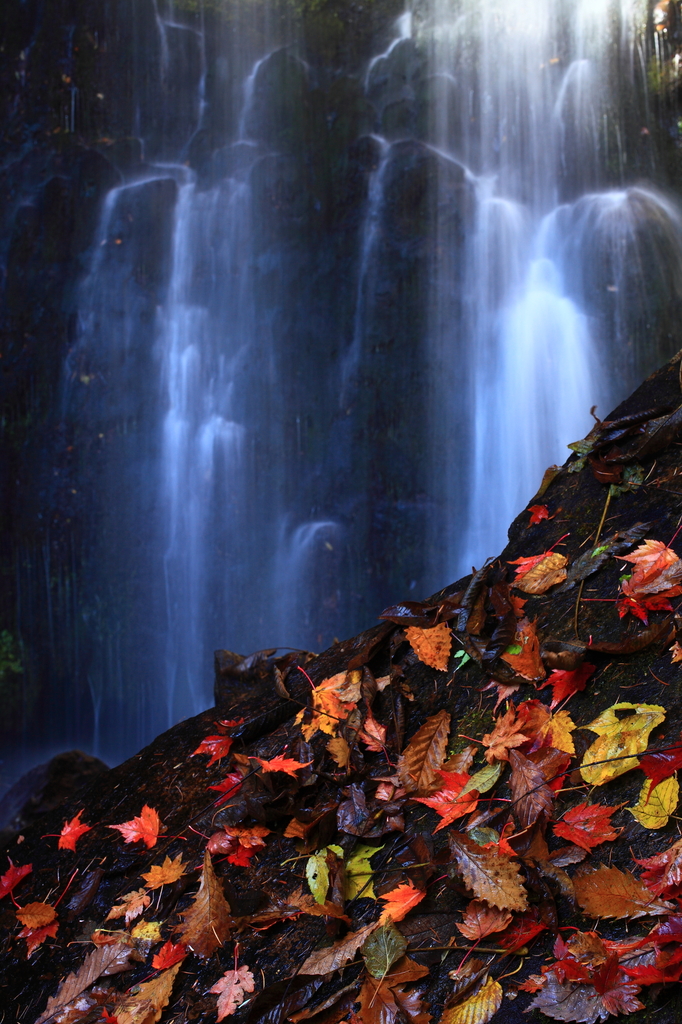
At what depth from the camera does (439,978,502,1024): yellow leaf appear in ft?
3.20

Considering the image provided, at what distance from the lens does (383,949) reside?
44.8 inches

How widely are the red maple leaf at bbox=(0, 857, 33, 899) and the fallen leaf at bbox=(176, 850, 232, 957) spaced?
765mm

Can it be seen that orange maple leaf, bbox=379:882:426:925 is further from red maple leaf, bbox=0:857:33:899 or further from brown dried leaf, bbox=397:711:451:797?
red maple leaf, bbox=0:857:33:899

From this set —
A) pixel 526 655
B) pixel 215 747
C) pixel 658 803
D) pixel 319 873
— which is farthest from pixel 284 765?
pixel 658 803

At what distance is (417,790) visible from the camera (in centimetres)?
148

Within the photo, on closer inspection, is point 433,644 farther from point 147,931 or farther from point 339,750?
point 147,931

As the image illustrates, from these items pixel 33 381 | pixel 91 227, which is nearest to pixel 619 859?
pixel 33 381

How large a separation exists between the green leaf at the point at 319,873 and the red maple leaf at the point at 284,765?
26 cm

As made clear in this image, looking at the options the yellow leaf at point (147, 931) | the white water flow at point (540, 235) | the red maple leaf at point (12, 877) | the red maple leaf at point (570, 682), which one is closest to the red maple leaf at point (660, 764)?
the red maple leaf at point (570, 682)

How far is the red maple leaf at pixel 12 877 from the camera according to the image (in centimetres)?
194

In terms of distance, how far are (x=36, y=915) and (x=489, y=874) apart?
1.33 metres

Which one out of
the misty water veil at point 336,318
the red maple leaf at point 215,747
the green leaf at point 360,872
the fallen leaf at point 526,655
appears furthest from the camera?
the misty water veil at point 336,318

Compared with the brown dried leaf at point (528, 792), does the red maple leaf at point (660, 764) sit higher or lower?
higher

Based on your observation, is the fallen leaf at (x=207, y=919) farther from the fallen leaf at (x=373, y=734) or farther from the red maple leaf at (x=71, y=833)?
the red maple leaf at (x=71, y=833)
